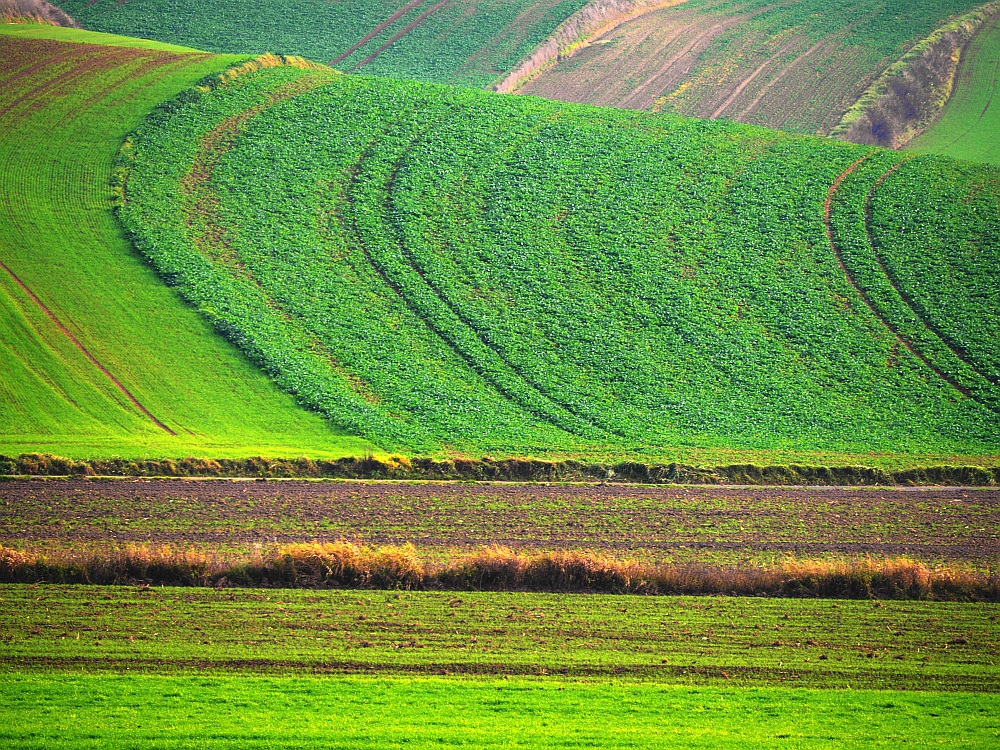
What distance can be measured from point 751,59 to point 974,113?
17.8 m

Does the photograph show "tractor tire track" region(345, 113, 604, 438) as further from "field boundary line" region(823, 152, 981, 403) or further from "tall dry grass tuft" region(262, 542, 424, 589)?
"field boundary line" region(823, 152, 981, 403)

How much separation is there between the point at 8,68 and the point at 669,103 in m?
44.9

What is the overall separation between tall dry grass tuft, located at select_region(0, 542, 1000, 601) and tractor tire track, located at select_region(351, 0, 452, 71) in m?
54.8

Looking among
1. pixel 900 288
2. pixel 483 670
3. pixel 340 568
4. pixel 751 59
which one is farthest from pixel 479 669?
pixel 751 59

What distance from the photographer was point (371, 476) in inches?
1344

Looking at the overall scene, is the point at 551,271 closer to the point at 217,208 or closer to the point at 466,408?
the point at 466,408

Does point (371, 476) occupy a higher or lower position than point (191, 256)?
lower

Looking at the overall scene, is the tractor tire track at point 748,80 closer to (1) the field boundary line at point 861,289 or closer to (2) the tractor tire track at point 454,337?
(1) the field boundary line at point 861,289

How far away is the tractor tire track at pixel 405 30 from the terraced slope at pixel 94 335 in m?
21.3

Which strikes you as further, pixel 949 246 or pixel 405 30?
pixel 405 30

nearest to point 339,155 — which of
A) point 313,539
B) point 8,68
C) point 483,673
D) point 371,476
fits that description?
point 8,68

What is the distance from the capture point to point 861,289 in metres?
48.3

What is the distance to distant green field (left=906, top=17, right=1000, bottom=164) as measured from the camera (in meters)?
70.1

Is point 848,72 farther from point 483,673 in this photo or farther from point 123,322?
point 483,673
